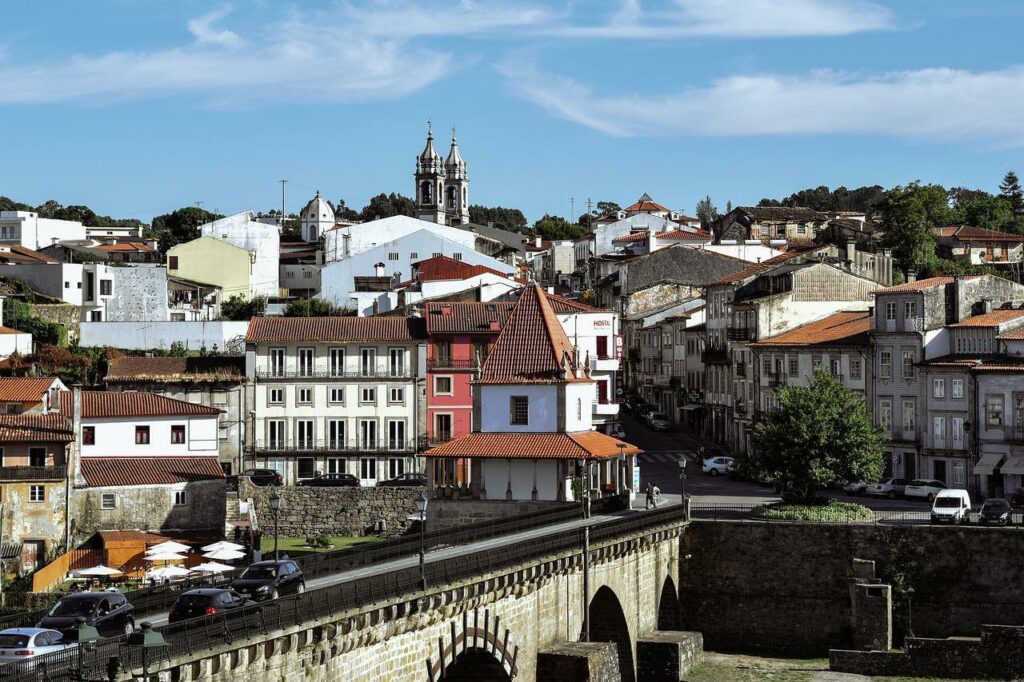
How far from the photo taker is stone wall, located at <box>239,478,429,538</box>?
263ft

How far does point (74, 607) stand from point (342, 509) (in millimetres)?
46611

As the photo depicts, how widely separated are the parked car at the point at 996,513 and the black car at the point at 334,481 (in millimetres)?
30943

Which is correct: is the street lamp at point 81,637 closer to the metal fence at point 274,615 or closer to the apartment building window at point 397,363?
the metal fence at point 274,615

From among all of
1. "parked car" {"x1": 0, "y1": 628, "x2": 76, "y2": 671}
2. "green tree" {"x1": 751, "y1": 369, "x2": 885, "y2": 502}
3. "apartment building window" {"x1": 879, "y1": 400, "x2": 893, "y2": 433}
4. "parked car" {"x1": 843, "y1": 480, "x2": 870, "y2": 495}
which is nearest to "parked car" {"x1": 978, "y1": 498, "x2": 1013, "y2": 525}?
"green tree" {"x1": 751, "y1": 369, "x2": 885, "y2": 502}

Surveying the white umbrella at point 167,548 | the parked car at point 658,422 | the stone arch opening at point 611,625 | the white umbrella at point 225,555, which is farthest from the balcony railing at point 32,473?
the parked car at point 658,422

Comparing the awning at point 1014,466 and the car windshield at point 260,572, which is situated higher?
the awning at point 1014,466

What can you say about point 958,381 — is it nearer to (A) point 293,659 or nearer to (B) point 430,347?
(B) point 430,347

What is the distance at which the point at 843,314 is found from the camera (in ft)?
311

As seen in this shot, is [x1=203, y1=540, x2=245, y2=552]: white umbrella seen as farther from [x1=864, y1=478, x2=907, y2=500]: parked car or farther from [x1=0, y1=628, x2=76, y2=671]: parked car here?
[x1=0, y1=628, x2=76, y2=671]: parked car

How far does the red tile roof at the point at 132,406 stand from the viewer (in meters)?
79.7

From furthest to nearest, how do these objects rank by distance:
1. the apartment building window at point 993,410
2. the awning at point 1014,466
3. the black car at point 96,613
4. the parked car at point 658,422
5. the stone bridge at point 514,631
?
the parked car at point 658,422, the apartment building window at point 993,410, the awning at point 1014,466, the black car at point 96,613, the stone bridge at point 514,631

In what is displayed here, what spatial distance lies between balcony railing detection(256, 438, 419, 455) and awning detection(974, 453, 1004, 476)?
2780cm

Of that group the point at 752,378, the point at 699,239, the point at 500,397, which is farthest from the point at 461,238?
the point at 500,397

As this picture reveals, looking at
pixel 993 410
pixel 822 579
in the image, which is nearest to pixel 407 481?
pixel 822 579
